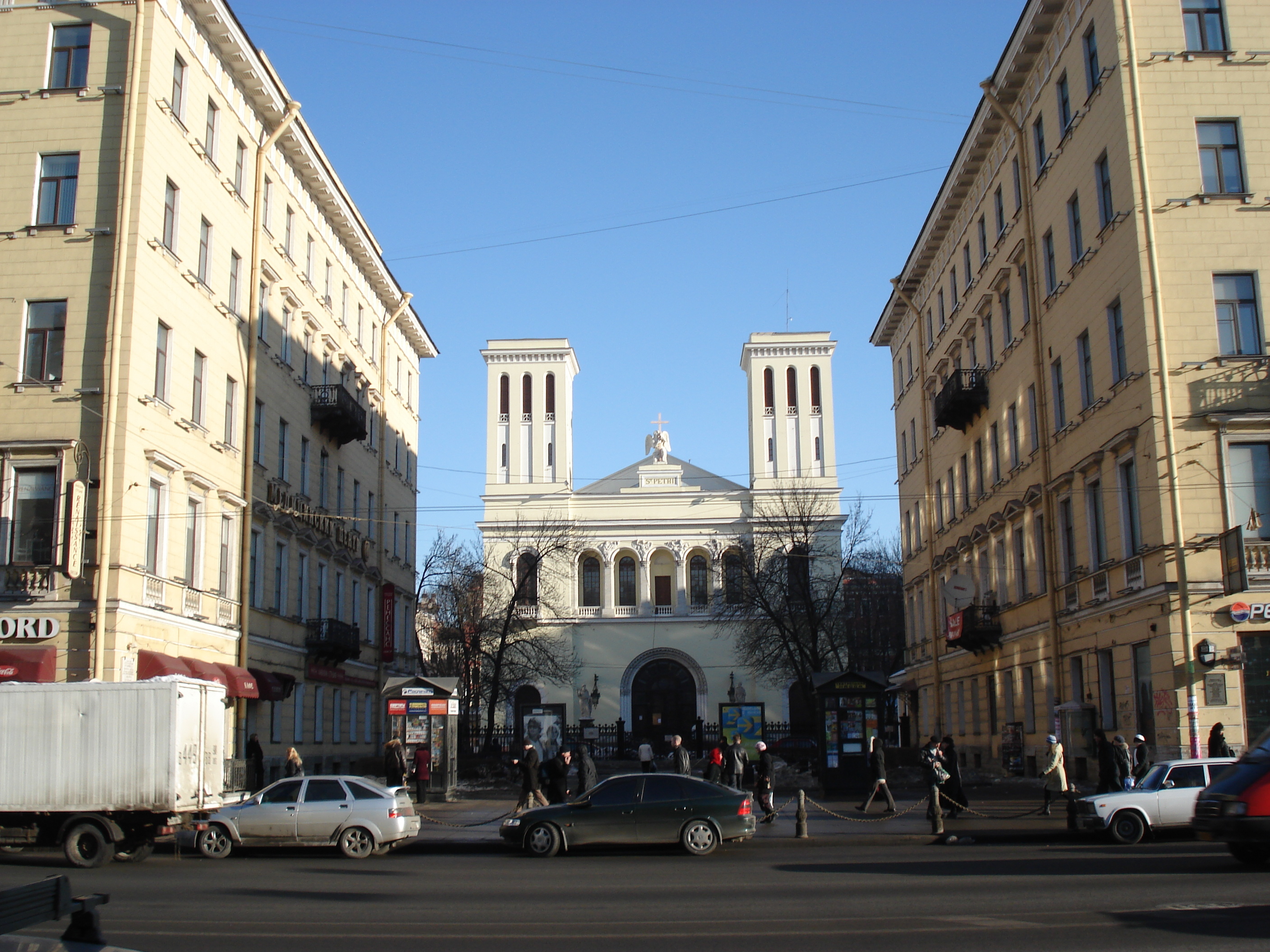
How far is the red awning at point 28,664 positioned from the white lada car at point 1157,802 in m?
19.4

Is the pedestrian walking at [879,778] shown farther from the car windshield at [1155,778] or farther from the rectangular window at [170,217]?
the rectangular window at [170,217]

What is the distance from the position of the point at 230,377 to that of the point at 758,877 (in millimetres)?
22350

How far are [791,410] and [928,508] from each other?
105 ft

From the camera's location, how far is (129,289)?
2550cm

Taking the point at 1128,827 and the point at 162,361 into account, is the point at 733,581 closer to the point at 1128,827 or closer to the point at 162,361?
the point at 162,361

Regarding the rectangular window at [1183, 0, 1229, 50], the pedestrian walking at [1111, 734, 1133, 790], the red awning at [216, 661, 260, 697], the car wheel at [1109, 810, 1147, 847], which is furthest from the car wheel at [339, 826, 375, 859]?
the rectangular window at [1183, 0, 1229, 50]

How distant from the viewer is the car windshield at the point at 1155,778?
1886 cm

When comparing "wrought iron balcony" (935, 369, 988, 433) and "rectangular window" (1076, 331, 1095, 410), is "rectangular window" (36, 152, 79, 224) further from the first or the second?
"wrought iron balcony" (935, 369, 988, 433)

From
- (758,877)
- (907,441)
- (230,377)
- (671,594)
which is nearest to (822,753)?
(758,877)

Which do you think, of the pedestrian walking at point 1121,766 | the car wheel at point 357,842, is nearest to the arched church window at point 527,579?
the car wheel at point 357,842

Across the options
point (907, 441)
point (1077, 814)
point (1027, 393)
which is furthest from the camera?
point (907, 441)

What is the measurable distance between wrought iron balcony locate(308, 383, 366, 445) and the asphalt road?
68.9 feet

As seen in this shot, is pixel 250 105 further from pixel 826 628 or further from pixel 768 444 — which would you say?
pixel 768 444

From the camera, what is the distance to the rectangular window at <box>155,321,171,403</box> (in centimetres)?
2728
